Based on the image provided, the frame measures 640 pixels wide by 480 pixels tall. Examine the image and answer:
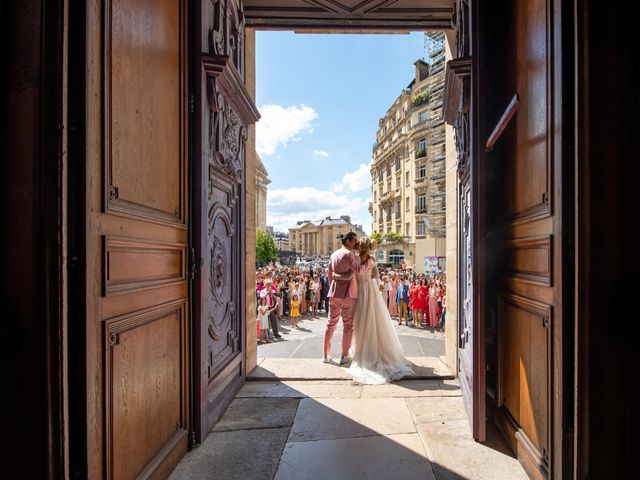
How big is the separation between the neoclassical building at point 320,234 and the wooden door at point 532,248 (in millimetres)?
115248

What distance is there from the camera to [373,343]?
5449 mm

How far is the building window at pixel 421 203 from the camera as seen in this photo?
44.3m

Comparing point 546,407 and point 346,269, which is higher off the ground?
point 346,269

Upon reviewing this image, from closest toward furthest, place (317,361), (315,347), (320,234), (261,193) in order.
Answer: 1. (317,361)
2. (315,347)
3. (261,193)
4. (320,234)

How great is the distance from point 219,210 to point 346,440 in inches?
91.0

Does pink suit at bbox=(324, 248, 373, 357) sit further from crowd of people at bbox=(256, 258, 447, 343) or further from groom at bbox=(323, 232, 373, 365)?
crowd of people at bbox=(256, 258, 447, 343)

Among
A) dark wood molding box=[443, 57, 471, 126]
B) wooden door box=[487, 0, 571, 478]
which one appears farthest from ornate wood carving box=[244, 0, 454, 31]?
wooden door box=[487, 0, 571, 478]

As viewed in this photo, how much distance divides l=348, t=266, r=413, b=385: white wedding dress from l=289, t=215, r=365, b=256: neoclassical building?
113 metres

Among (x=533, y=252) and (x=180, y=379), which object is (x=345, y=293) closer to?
(x=180, y=379)

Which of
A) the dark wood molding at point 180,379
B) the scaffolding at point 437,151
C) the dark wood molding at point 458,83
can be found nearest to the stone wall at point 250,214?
the dark wood molding at point 180,379

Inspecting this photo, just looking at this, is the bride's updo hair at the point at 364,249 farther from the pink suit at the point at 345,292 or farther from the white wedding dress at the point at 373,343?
the white wedding dress at the point at 373,343

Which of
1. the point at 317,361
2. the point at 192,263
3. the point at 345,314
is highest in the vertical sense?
the point at 192,263

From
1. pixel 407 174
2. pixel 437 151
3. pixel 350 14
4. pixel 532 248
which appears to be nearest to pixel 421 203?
pixel 407 174

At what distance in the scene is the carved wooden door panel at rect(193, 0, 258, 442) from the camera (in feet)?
10.6
